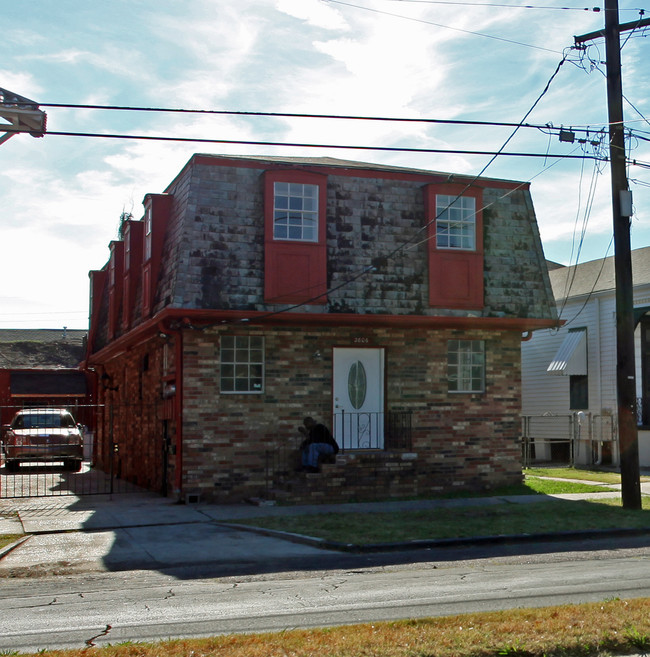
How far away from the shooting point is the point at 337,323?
17109mm

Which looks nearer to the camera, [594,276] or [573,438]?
[573,438]

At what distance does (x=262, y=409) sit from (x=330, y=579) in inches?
298

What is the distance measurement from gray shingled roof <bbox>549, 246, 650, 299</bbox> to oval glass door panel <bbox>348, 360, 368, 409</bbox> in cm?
1066

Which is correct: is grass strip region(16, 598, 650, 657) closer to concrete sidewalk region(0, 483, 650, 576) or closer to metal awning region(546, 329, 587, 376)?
concrete sidewalk region(0, 483, 650, 576)

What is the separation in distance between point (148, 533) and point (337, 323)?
6.06 m

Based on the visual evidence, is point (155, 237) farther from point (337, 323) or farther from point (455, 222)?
point (455, 222)

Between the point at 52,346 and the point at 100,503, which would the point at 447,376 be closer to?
the point at 100,503

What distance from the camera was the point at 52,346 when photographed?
152 ft

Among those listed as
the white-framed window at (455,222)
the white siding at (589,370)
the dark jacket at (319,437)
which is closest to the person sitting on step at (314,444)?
the dark jacket at (319,437)

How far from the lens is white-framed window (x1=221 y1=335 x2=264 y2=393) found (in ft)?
54.6

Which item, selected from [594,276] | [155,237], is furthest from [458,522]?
[594,276]

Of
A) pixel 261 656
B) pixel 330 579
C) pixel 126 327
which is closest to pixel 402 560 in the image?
pixel 330 579

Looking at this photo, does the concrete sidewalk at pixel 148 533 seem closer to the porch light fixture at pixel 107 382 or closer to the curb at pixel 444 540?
the curb at pixel 444 540

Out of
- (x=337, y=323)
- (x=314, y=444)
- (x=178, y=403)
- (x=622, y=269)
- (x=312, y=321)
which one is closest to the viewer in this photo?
(x=622, y=269)
